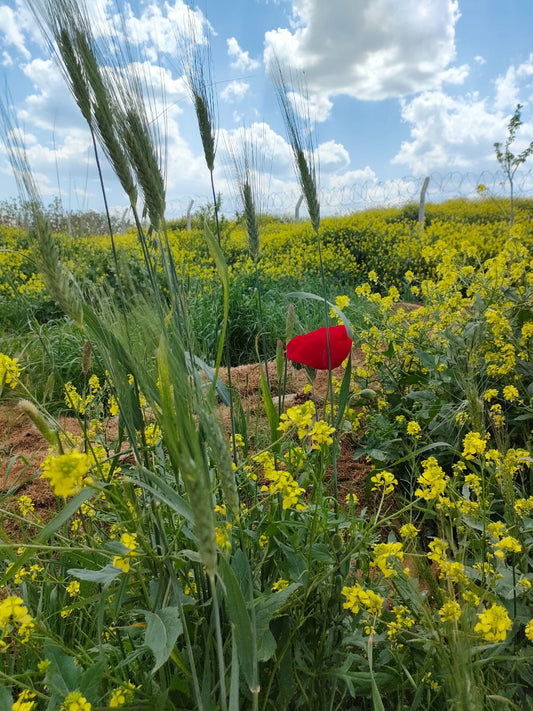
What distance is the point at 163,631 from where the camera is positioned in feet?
2.18

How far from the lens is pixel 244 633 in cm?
62

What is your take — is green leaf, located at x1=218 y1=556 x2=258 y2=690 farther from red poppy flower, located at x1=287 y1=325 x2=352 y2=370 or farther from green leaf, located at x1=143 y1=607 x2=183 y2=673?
red poppy flower, located at x1=287 y1=325 x2=352 y2=370

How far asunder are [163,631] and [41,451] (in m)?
1.88

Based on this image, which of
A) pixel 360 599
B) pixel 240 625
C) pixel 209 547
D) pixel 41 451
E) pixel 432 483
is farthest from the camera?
pixel 41 451

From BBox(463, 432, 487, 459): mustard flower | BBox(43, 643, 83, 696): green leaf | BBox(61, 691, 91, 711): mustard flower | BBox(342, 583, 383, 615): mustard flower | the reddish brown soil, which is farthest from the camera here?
the reddish brown soil

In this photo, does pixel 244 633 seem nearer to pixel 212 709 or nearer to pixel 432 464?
pixel 212 709

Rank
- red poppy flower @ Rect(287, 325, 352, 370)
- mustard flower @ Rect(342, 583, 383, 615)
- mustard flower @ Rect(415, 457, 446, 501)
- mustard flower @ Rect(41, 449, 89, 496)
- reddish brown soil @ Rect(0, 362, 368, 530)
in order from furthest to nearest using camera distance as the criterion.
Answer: reddish brown soil @ Rect(0, 362, 368, 530) → red poppy flower @ Rect(287, 325, 352, 370) → mustard flower @ Rect(415, 457, 446, 501) → mustard flower @ Rect(342, 583, 383, 615) → mustard flower @ Rect(41, 449, 89, 496)

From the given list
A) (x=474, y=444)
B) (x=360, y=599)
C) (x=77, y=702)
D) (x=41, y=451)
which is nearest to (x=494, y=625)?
(x=360, y=599)

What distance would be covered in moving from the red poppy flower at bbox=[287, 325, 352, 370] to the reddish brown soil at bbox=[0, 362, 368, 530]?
0.88 feet

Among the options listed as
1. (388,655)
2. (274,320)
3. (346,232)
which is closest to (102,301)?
(388,655)

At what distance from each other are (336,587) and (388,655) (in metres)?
0.20

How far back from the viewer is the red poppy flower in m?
1.21

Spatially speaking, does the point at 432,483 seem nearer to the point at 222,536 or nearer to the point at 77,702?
the point at 222,536

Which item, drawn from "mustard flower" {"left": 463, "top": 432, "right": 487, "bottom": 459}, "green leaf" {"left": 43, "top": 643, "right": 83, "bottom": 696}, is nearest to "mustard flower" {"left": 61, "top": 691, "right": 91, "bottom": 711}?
"green leaf" {"left": 43, "top": 643, "right": 83, "bottom": 696}
